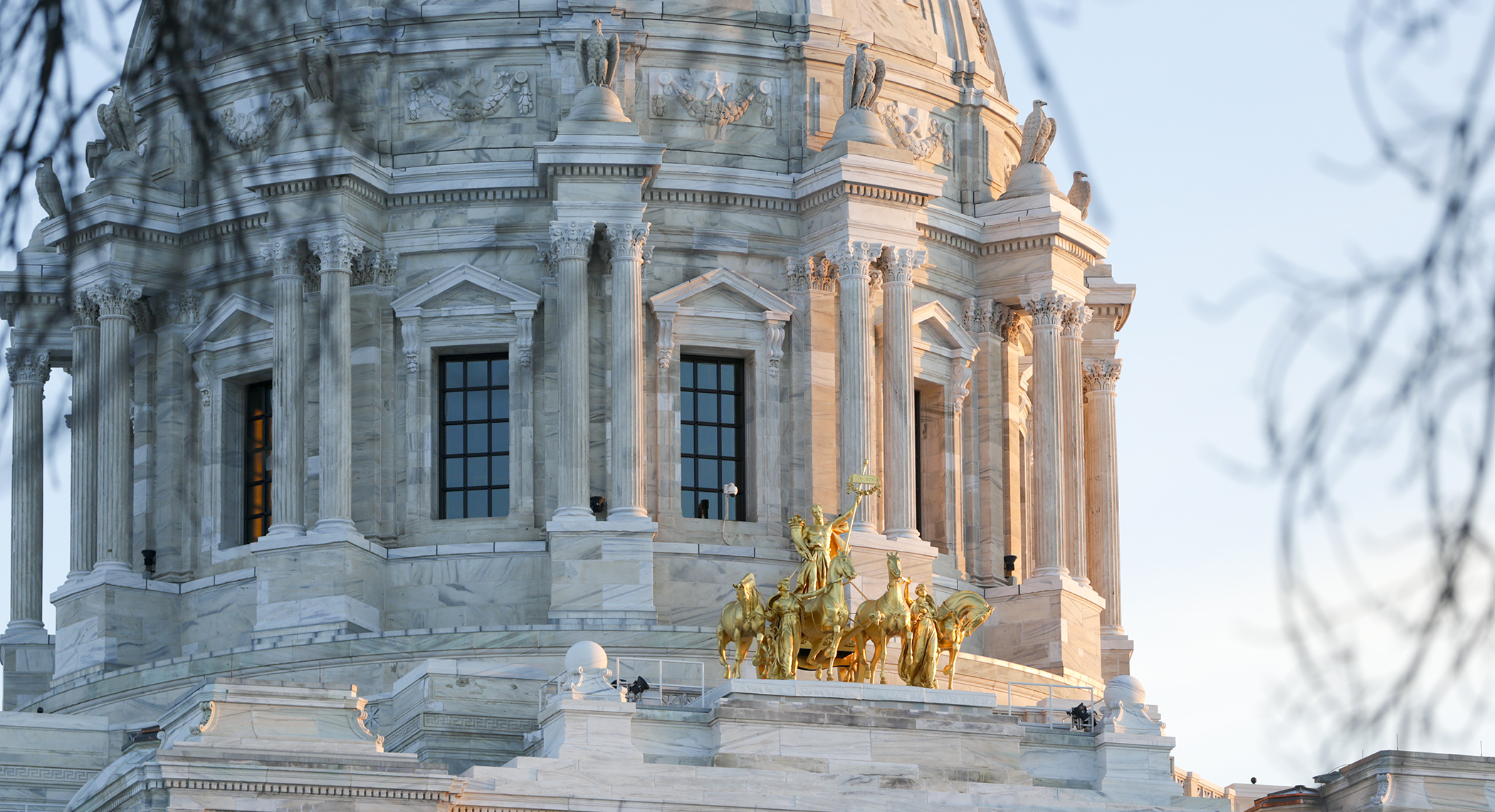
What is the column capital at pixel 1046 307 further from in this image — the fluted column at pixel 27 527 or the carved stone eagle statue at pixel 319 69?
the fluted column at pixel 27 527

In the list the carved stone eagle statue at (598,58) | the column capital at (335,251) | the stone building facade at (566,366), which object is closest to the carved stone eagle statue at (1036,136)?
the stone building facade at (566,366)

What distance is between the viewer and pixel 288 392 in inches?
2067

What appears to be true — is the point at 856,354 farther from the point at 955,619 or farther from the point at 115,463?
the point at 115,463

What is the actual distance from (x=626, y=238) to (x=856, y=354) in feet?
15.8

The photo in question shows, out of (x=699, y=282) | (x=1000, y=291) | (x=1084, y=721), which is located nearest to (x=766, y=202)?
(x=699, y=282)

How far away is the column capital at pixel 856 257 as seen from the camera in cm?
5278

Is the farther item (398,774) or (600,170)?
(600,170)

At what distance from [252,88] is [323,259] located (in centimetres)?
517

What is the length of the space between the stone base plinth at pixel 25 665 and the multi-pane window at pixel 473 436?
8918mm

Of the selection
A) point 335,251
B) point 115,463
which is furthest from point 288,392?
point 115,463

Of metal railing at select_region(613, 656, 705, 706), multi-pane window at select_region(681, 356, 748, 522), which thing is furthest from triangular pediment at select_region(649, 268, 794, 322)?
metal railing at select_region(613, 656, 705, 706)

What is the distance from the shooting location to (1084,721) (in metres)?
45.6

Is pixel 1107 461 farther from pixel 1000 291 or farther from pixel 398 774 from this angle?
pixel 398 774

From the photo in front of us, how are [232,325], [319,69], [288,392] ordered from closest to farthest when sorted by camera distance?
[319,69], [288,392], [232,325]
